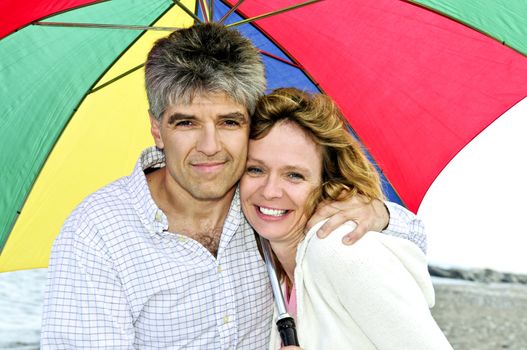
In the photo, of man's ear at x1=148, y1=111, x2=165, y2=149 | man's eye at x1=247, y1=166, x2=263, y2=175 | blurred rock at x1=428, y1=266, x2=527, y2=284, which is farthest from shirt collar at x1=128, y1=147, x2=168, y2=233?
blurred rock at x1=428, y1=266, x2=527, y2=284

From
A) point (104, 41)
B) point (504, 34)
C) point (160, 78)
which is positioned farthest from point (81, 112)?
point (504, 34)

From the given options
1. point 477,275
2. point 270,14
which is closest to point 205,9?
point 270,14

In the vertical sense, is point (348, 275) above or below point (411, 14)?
below

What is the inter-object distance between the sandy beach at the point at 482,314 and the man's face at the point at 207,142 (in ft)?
17.7

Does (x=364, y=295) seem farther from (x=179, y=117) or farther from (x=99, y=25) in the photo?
(x=99, y=25)

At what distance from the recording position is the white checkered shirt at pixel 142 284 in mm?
2359

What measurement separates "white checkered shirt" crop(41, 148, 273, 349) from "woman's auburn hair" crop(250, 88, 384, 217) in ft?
1.15

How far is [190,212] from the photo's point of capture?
2.67 meters

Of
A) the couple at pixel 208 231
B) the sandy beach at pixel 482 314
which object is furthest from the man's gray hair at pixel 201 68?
the sandy beach at pixel 482 314

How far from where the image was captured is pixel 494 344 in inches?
297

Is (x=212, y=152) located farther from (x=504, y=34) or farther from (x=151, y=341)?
(x=504, y=34)

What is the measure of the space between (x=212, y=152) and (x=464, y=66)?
41.3 inches

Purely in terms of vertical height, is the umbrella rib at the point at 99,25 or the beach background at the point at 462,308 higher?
the umbrella rib at the point at 99,25

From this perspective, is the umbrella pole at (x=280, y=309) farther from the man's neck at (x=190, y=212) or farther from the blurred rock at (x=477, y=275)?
the blurred rock at (x=477, y=275)
